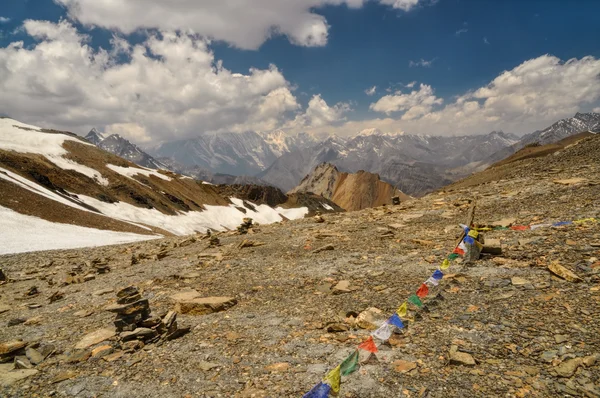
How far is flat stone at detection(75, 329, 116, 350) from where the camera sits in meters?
8.77

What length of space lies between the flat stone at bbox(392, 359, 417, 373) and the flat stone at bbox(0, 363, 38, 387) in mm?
8418

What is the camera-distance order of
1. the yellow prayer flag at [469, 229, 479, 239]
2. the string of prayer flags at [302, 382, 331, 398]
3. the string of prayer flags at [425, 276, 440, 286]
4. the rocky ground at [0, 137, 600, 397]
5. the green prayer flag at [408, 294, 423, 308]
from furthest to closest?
the yellow prayer flag at [469, 229, 479, 239]
the string of prayer flags at [425, 276, 440, 286]
the green prayer flag at [408, 294, 423, 308]
the rocky ground at [0, 137, 600, 397]
the string of prayer flags at [302, 382, 331, 398]

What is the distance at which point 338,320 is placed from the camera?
873cm

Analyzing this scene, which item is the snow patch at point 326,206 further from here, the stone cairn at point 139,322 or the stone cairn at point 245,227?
the stone cairn at point 139,322

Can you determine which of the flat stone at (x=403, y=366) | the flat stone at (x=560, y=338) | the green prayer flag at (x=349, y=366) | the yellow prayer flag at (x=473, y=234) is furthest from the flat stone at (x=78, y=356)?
the yellow prayer flag at (x=473, y=234)

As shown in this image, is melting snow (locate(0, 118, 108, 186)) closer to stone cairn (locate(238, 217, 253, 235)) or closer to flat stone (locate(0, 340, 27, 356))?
stone cairn (locate(238, 217, 253, 235))

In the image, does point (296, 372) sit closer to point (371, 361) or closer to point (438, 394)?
point (371, 361)

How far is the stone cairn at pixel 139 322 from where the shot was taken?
8.64 m

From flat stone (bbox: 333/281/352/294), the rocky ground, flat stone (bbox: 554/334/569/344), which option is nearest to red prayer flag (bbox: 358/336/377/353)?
the rocky ground

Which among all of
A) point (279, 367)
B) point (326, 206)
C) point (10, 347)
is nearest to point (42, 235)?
point (10, 347)

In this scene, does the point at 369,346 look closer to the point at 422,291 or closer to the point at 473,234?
the point at 422,291

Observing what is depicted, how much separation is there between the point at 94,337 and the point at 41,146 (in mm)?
93191

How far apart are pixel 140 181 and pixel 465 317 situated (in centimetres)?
9676

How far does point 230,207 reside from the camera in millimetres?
115000
